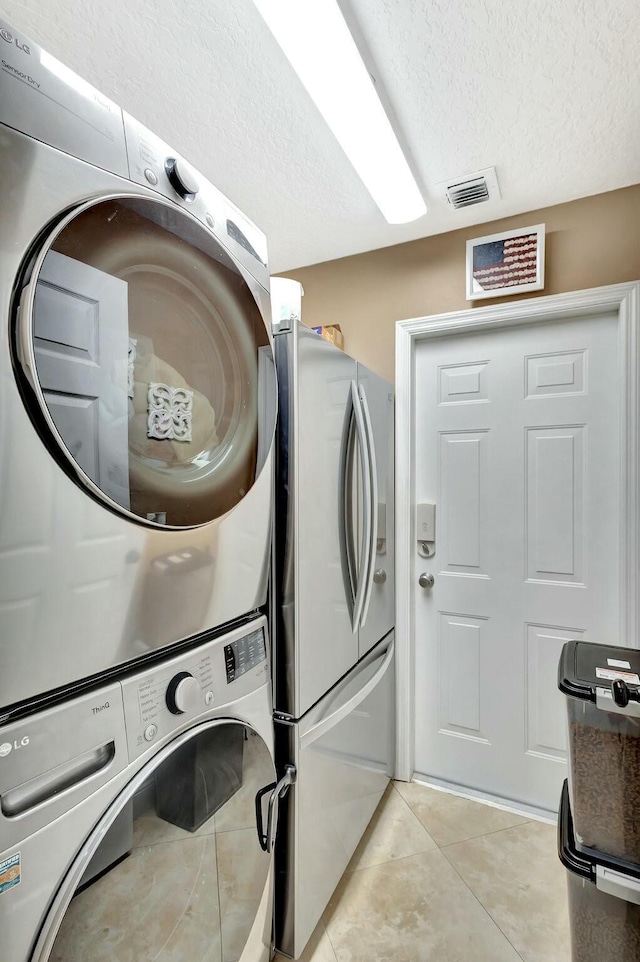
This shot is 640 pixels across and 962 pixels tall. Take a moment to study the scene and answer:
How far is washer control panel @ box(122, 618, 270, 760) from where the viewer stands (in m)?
0.76

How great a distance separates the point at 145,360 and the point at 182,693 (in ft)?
1.90

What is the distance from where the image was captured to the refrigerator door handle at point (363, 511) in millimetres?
1604

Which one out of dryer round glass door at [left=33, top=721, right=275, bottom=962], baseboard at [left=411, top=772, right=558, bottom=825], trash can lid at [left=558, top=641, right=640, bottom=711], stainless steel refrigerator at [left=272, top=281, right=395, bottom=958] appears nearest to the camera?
dryer round glass door at [left=33, top=721, right=275, bottom=962]

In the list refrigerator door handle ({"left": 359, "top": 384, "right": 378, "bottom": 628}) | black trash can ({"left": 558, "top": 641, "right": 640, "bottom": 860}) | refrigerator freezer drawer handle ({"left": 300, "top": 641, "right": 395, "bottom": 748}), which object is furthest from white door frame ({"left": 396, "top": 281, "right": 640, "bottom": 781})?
black trash can ({"left": 558, "top": 641, "right": 640, "bottom": 860})

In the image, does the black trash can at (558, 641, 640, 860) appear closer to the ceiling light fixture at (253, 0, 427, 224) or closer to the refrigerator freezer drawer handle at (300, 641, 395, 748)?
the refrigerator freezer drawer handle at (300, 641, 395, 748)

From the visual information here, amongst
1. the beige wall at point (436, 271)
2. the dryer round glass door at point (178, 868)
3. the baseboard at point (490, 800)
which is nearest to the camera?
the dryer round glass door at point (178, 868)

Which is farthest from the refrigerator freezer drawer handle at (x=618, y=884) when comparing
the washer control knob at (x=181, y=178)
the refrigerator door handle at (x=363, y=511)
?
the washer control knob at (x=181, y=178)

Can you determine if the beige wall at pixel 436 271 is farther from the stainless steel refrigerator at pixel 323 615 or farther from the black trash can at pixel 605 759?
the black trash can at pixel 605 759

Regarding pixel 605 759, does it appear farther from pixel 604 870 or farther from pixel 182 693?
pixel 182 693

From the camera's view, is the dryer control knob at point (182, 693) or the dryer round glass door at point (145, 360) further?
the dryer control knob at point (182, 693)

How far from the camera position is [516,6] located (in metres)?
1.11

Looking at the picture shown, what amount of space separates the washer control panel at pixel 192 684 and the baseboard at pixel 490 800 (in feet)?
5.14

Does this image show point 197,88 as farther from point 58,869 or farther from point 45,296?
point 58,869

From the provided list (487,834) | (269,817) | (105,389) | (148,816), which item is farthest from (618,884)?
(105,389)
